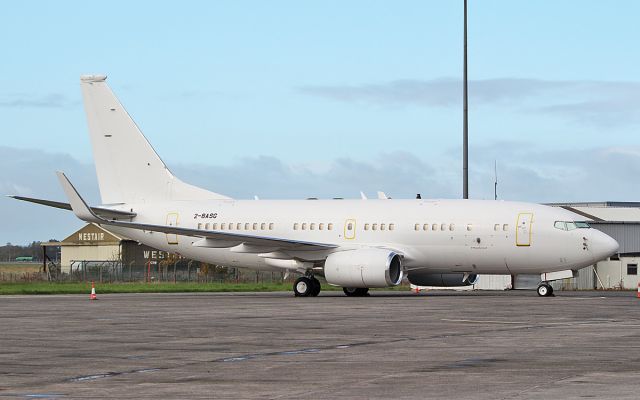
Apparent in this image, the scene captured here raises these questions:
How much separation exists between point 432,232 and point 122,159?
15185 millimetres

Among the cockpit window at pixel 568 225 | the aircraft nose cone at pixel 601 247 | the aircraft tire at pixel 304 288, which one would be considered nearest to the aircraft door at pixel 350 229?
the aircraft tire at pixel 304 288

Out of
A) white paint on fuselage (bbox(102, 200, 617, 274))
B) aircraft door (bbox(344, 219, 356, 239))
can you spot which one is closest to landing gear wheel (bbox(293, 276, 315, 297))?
white paint on fuselage (bbox(102, 200, 617, 274))

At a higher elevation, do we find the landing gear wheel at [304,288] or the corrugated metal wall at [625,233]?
the corrugated metal wall at [625,233]

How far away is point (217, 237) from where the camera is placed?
1734 inches

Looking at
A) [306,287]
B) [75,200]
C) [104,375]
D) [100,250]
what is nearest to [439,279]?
[306,287]

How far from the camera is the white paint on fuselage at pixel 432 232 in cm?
4144

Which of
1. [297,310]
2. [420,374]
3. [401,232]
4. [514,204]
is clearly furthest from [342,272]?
[420,374]

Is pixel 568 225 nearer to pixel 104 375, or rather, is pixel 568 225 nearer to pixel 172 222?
pixel 172 222

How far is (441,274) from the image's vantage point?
4531 centimetres

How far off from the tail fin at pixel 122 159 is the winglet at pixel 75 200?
626 cm

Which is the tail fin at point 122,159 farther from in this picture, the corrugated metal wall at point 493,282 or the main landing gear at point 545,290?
the corrugated metal wall at point 493,282

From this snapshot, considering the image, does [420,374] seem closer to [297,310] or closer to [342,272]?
[297,310]

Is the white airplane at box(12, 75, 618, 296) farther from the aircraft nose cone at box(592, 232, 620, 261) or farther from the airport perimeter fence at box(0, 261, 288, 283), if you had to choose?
the airport perimeter fence at box(0, 261, 288, 283)

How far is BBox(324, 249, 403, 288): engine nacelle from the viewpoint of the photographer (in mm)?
41562
